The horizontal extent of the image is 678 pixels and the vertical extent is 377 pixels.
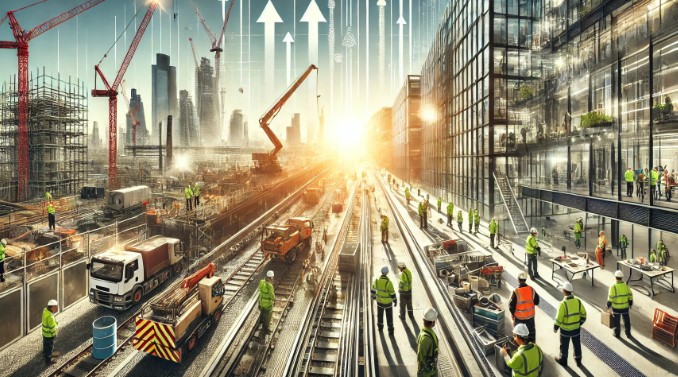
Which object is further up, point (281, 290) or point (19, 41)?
point (19, 41)

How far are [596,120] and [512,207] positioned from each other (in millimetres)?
9515

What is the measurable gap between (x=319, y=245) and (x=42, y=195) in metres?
38.6

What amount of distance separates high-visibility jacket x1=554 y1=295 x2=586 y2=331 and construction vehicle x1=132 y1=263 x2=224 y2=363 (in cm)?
979

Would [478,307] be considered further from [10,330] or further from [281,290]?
[10,330]

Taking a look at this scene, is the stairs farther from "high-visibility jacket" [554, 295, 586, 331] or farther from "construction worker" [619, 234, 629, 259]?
"high-visibility jacket" [554, 295, 586, 331]

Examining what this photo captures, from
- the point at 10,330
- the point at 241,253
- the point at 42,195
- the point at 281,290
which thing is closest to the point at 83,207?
the point at 42,195

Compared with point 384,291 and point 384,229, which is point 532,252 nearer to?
point 384,291

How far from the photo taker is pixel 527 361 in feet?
→ 18.6

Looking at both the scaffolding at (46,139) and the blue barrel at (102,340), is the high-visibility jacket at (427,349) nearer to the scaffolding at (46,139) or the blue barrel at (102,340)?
the blue barrel at (102,340)

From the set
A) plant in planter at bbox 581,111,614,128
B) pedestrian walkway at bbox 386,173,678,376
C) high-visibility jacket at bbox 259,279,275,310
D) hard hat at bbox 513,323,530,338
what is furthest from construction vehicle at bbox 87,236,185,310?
plant in planter at bbox 581,111,614,128

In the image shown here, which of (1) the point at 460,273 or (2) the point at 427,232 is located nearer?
(1) the point at 460,273

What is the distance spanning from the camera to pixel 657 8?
46.1 feet

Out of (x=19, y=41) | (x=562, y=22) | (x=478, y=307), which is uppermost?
(x=19, y=41)

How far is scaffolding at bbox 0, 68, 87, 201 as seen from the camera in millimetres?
37750
